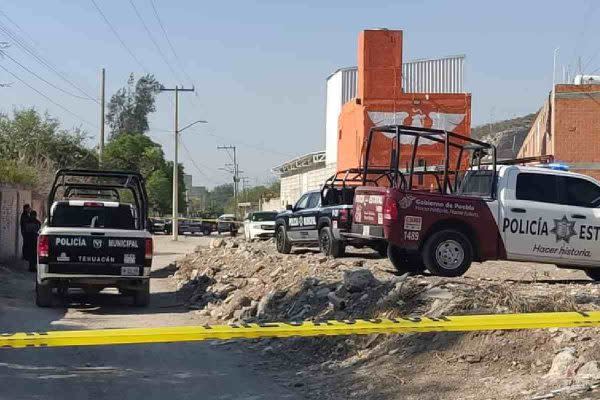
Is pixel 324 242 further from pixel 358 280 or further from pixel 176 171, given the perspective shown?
pixel 176 171

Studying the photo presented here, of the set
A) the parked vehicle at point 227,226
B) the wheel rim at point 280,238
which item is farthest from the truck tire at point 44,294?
the parked vehicle at point 227,226

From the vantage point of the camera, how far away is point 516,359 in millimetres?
7414

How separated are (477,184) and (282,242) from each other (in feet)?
28.1

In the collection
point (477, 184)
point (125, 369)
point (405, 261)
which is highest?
point (477, 184)

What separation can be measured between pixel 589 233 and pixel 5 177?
1825cm

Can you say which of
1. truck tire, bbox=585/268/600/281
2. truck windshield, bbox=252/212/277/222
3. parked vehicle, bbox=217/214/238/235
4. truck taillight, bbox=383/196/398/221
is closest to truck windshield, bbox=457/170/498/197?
truck taillight, bbox=383/196/398/221

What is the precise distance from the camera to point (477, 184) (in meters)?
13.0

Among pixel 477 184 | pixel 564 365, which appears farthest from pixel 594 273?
pixel 564 365

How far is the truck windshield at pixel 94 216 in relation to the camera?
1458cm

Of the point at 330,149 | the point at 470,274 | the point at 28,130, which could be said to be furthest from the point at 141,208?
the point at 28,130

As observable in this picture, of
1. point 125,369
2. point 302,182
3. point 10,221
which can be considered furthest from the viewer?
point 302,182

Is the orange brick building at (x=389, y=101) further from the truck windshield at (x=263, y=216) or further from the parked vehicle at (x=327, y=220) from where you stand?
the parked vehicle at (x=327, y=220)

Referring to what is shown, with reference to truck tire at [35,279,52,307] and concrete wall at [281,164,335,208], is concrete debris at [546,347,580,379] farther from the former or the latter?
concrete wall at [281,164,335,208]

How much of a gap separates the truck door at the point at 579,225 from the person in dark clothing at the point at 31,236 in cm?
1382
